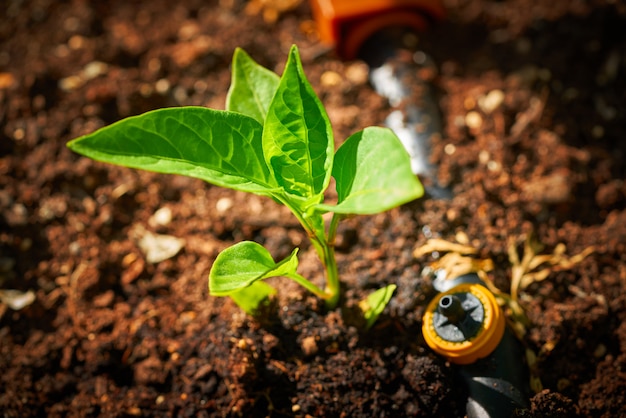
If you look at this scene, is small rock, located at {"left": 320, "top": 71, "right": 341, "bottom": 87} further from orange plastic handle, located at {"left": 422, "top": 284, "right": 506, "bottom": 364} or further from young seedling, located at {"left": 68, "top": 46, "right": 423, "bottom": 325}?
orange plastic handle, located at {"left": 422, "top": 284, "right": 506, "bottom": 364}

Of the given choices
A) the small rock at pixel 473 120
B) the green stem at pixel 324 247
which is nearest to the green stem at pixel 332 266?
→ the green stem at pixel 324 247

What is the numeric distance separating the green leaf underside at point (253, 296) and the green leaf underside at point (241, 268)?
0.64ft

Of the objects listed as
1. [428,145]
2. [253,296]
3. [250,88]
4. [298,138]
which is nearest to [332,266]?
[253,296]

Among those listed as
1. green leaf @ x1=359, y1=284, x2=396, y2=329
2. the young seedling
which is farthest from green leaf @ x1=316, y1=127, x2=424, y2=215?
green leaf @ x1=359, y1=284, x2=396, y2=329

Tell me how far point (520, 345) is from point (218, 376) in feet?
2.33

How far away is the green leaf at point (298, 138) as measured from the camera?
95 cm

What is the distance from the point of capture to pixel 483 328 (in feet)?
3.71

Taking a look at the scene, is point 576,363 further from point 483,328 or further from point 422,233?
point 422,233

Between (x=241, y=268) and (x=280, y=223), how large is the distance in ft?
1.84

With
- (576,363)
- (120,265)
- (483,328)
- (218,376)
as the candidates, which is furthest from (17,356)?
(576,363)

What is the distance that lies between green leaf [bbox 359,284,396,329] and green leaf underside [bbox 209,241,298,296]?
0.24 meters

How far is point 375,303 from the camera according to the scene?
1.18 m

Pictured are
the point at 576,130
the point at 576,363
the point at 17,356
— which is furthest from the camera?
the point at 576,130

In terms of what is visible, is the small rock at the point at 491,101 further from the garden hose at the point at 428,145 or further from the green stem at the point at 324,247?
the green stem at the point at 324,247
